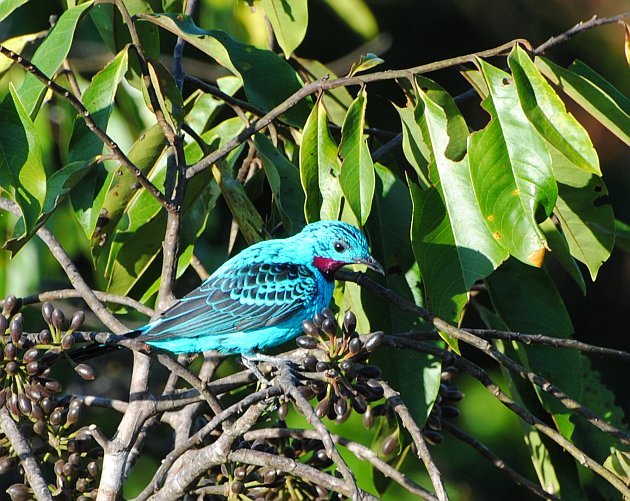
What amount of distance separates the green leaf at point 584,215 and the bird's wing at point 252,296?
1.23 meters

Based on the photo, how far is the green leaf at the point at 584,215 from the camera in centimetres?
320

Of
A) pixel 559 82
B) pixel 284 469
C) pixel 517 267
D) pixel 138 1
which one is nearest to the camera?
pixel 284 469

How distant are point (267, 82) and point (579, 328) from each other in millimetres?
6314

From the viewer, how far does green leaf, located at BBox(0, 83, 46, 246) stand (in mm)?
2777

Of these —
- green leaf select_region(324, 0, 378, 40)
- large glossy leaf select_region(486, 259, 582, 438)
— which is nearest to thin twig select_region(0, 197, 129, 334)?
large glossy leaf select_region(486, 259, 582, 438)

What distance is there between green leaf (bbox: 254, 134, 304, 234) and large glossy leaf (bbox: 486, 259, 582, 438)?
812mm

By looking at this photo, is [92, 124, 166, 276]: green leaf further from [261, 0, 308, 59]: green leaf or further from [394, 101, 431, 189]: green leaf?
[394, 101, 431, 189]: green leaf

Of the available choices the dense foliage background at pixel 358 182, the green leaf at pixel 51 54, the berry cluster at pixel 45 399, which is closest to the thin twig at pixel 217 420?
the berry cluster at pixel 45 399

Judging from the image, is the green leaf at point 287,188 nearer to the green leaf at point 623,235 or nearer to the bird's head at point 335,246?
the bird's head at point 335,246

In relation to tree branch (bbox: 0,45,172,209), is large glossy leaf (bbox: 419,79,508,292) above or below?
below

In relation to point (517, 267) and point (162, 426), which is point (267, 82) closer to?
point (517, 267)

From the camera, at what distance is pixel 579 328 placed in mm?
9023

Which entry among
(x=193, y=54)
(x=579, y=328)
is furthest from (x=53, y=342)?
(x=579, y=328)

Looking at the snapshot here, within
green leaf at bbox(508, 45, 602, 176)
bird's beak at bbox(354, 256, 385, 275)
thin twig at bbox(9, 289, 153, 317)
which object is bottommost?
bird's beak at bbox(354, 256, 385, 275)
